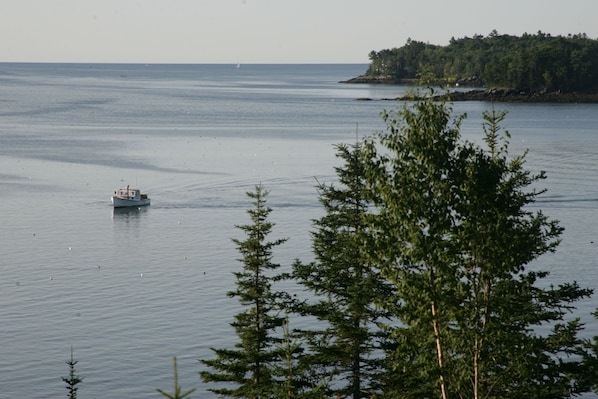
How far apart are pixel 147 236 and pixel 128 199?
35.4 feet

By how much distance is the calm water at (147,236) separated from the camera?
1982 inches

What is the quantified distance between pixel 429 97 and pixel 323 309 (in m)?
9.32

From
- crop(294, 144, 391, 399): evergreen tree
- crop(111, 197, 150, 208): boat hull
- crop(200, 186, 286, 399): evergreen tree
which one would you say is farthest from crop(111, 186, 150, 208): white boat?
crop(294, 144, 391, 399): evergreen tree

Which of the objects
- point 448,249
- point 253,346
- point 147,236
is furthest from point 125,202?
point 448,249

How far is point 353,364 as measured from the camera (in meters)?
31.0

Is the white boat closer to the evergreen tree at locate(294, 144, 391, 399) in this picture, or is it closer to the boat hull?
the boat hull

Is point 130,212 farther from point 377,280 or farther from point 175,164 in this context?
point 377,280

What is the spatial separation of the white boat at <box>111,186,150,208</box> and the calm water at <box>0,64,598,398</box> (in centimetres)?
114

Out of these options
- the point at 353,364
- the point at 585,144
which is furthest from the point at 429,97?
the point at 585,144

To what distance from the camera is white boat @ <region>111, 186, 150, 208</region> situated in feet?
296

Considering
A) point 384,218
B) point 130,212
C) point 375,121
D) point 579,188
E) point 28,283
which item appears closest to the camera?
point 384,218

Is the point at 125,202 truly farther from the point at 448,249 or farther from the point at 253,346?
the point at 448,249

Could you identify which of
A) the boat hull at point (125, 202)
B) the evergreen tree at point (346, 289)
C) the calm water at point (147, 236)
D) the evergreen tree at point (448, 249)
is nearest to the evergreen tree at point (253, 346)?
the evergreen tree at point (346, 289)

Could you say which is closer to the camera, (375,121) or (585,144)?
(585,144)
